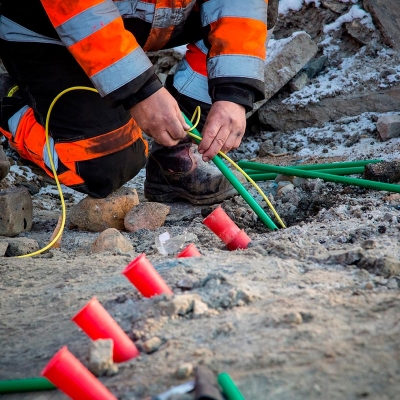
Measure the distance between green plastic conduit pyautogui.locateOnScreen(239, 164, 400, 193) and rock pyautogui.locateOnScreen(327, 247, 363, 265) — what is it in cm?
86

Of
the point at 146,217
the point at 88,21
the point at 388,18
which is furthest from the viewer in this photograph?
the point at 388,18

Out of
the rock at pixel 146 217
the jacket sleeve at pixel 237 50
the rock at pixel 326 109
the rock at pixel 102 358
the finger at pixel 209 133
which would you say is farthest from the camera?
the rock at pixel 326 109

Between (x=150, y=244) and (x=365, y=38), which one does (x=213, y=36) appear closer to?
(x=150, y=244)

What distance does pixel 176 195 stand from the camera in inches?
118

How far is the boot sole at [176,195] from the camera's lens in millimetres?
2887

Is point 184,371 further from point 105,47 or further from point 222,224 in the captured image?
point 105,47

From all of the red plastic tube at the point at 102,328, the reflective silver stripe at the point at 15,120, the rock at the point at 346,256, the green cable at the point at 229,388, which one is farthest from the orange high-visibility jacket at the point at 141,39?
the green cable at the point at 229,388

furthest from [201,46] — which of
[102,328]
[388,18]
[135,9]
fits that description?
[102,328]

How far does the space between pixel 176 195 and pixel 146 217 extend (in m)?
0.41

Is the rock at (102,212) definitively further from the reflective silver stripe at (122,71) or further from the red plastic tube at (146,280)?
the red plastic tube at (146,280)

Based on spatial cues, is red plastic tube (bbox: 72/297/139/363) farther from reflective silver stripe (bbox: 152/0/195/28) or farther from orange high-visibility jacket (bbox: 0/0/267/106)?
reflective silver stripe (bbox: 152/0/195/28)

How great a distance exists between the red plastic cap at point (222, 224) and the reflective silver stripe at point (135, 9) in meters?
0.95

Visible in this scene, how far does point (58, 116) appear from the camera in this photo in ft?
8.43

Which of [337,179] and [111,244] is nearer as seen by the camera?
[111,244]
